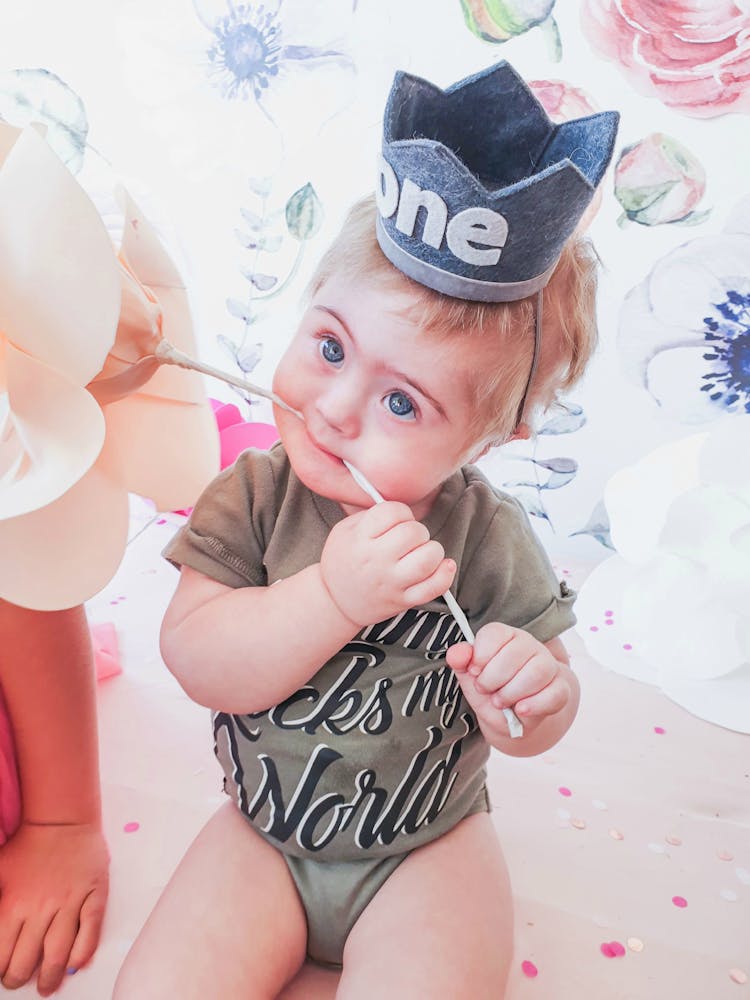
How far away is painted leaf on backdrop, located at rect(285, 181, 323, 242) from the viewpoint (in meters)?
1.24

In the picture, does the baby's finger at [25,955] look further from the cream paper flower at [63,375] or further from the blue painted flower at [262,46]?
the blue painted flower at [262,46]

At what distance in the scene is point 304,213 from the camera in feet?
4.11

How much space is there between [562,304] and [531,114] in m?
0.13

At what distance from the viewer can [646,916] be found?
→ 74 centimetres

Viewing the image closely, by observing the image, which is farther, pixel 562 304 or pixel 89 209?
pixel 562 304

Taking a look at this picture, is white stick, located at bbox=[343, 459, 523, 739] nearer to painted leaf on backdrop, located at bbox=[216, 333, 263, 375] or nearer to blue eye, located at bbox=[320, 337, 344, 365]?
blue eye, located at bbox=[320, 337, 344, 365]

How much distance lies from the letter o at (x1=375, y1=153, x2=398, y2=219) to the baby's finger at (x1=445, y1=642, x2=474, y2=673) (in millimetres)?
285

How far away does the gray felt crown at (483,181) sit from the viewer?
502mm

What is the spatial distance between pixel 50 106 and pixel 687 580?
3.59 feet

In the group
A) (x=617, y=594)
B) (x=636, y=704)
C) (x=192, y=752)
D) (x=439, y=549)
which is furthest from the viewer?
(x=617, y=594)

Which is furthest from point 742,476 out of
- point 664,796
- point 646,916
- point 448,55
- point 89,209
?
point 89,209

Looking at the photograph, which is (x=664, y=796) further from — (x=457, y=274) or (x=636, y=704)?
(x=457, y=274)

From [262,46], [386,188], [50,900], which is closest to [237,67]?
[262,46]

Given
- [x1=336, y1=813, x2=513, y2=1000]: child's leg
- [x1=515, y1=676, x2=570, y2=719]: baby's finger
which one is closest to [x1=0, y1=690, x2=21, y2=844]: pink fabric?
[x1=336, y1=813, x2=513, y2=1000]: child's leg
